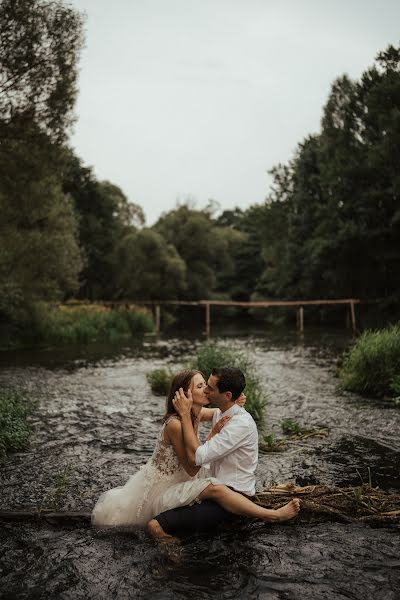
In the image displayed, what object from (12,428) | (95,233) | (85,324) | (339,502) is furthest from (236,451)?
(95,233)

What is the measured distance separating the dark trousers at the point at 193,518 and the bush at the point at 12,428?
134 inches

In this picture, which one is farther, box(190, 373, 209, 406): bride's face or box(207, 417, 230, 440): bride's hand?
box(207, 417, 230, 440): bride's hand

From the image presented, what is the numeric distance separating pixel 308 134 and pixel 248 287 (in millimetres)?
22138

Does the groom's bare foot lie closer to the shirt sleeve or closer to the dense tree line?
the shirt sleeve

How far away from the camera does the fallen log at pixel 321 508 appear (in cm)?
473

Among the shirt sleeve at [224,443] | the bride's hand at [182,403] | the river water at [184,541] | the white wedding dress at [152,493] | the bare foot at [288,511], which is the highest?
the bride's hand at [182,403]

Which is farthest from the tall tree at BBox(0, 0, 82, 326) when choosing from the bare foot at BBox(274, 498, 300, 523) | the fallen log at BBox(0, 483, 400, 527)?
the bare foot at BBox(274, 498, 300, 523)

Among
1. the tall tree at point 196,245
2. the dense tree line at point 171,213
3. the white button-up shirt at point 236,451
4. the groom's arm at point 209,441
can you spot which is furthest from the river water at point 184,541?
the tall tree at point 196,245

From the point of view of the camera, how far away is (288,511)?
4.61 m

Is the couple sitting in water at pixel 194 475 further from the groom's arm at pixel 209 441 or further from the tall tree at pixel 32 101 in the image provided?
the tall tree at pixel 32 101

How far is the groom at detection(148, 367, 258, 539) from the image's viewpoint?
433 centimetres

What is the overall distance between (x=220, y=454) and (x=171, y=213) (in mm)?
43959

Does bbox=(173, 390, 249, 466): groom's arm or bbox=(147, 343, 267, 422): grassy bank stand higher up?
bbox=(173, 390, 249, 466): groom's arm

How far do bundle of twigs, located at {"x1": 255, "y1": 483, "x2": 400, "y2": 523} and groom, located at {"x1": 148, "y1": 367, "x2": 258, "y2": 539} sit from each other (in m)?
0.51
